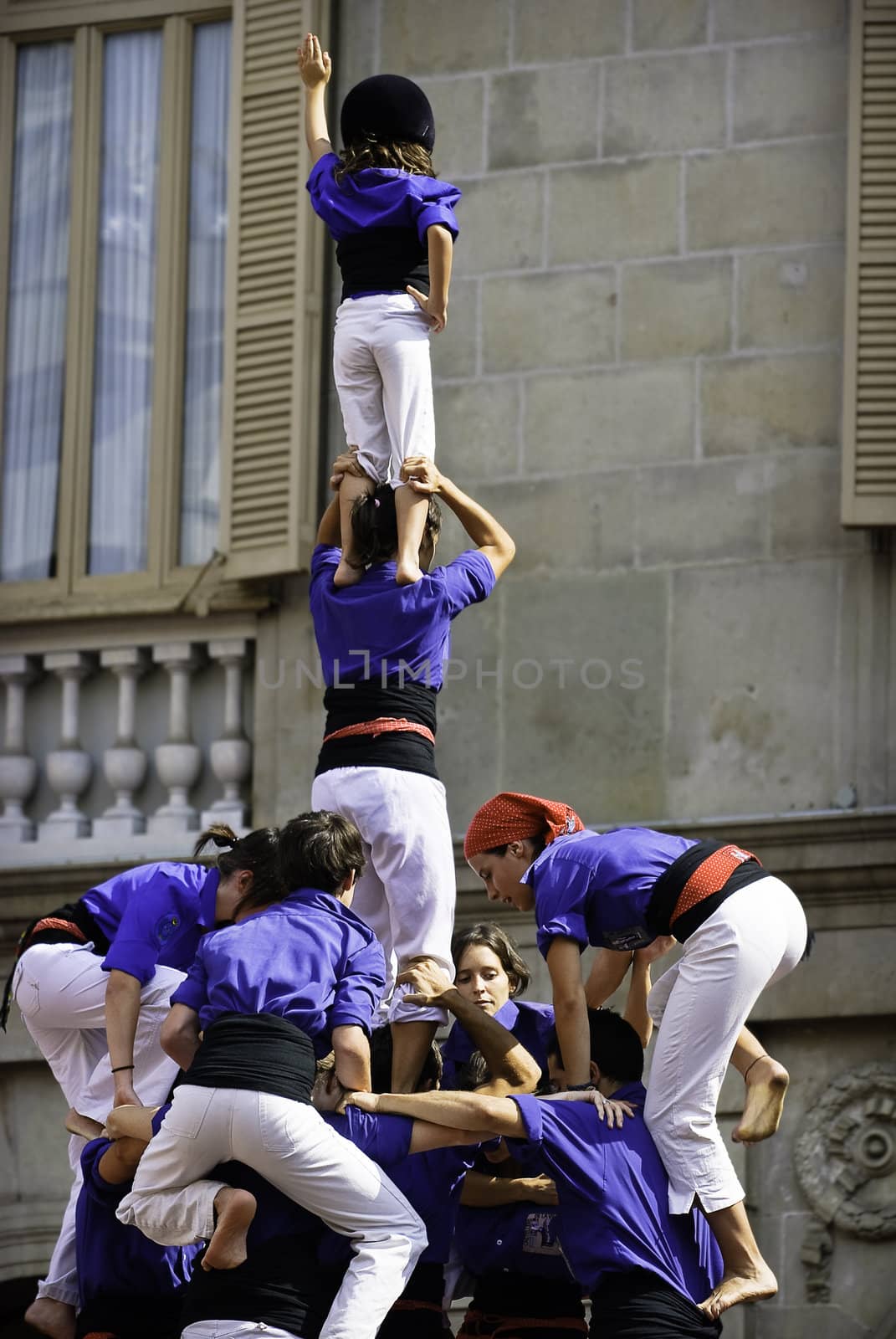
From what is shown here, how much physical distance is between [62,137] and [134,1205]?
7.06 metres

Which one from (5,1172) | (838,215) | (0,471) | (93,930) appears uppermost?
(838,215)

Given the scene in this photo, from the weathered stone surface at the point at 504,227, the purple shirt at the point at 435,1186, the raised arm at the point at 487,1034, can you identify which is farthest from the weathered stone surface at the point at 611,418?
the purple shirt at the point at 435,1186

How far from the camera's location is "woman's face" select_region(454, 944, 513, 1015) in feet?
27.1

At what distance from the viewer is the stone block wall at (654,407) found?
1162 centimetres

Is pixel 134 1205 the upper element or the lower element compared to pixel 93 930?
lower

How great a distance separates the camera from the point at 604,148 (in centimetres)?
1227

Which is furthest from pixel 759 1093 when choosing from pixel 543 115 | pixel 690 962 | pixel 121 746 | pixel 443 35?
pixel 443 35

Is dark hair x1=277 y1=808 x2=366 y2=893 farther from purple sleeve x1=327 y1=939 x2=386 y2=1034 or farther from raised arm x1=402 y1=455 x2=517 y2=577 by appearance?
raised arm x1=402 y1=455 x2=517 y2=577

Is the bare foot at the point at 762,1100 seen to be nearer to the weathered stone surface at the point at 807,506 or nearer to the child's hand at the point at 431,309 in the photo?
the child's hand at the point at 431,309

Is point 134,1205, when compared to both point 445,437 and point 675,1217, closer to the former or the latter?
point 675,1217

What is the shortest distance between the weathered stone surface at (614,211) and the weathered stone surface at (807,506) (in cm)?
109

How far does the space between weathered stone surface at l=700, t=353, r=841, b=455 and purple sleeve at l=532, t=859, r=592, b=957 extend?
418cm

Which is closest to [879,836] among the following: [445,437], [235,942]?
[445,437]

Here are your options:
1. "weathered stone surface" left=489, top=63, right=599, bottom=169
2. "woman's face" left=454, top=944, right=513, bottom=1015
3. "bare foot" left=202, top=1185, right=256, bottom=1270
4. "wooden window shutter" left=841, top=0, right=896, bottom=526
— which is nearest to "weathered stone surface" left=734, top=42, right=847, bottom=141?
"wooden window shutter" left=841, top=0, right=896, bottom=526
